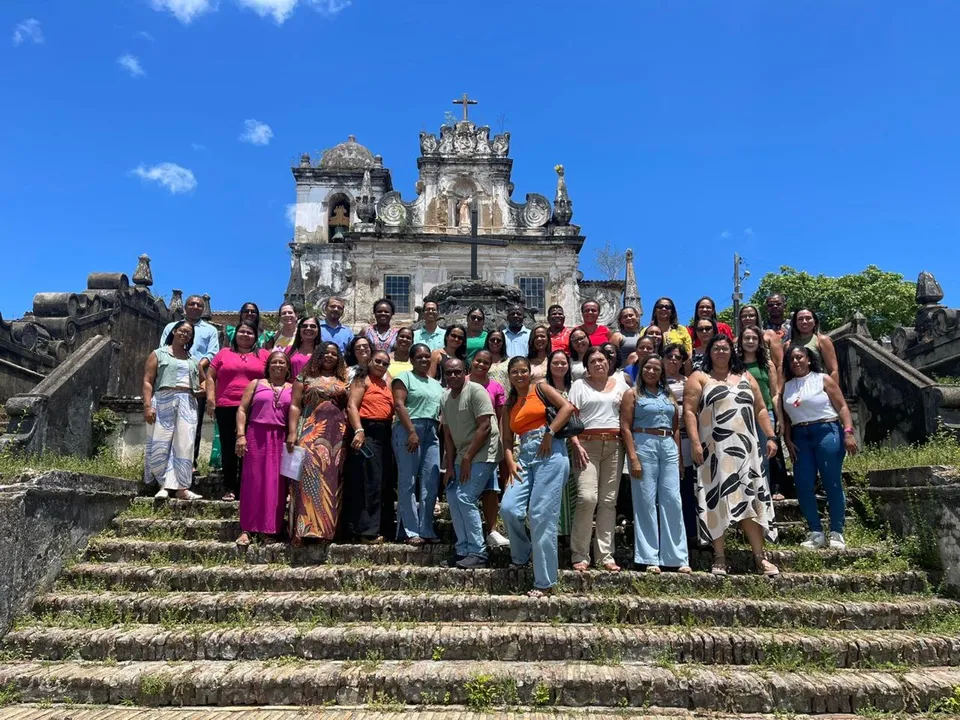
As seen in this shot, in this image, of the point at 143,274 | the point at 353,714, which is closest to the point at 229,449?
the point at 353,714

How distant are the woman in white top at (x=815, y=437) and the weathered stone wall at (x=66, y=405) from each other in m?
7.36

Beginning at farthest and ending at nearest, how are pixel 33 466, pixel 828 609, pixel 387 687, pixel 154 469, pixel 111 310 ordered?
1. pixel 111 310
2. pixel 154 469
3. pixel 33 466
4. pixel 828 609
5. pixel 387 687

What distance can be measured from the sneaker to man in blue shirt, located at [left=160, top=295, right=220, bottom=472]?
3.19 m

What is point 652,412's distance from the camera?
17.2 ft

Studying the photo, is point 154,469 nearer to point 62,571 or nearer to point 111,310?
point 62,571

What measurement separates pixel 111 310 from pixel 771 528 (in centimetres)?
1196

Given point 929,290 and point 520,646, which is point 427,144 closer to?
point 929,290

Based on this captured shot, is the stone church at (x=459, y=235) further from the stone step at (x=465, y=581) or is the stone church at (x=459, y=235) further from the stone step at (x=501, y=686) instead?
the stone step at (x=501, y=686)

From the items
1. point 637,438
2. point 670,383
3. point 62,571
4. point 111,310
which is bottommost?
point 62,571

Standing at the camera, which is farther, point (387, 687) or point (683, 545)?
point (683, 545)

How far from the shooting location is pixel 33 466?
5.57 meters

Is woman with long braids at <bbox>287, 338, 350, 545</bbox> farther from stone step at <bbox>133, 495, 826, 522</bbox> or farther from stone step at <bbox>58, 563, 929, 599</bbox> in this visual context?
stone step at <bbox>133, 495, 826, 522</bbox>

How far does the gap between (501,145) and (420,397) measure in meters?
31.5

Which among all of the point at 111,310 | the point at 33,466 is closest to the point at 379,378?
the point at 33,466
